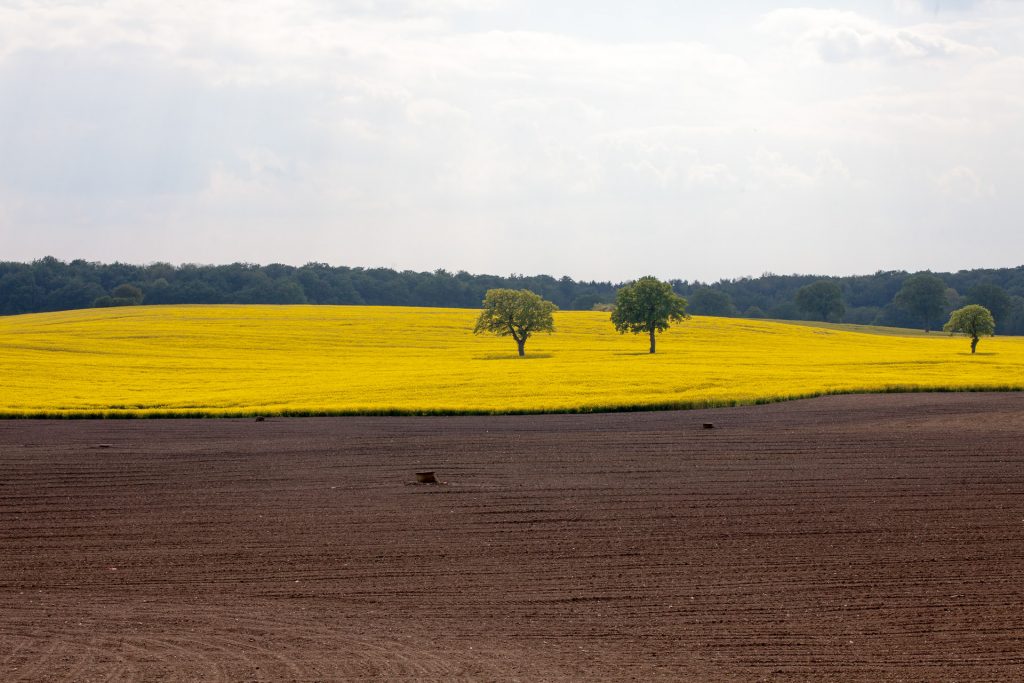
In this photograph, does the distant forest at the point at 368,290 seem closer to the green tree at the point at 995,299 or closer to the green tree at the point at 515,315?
the green tree at the point at 995,299

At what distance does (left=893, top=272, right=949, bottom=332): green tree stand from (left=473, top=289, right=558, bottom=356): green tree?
292 ft

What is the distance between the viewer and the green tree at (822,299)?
15812 cm

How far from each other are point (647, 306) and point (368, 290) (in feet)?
305

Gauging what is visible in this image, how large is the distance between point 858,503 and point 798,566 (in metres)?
5.45

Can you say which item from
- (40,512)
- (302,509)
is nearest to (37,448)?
(40,512)

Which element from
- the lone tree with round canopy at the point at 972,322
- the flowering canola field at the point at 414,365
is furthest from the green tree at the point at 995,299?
the lone tree with round canopy at the point at 972,322

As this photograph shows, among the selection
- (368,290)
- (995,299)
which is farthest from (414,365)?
(995,299)

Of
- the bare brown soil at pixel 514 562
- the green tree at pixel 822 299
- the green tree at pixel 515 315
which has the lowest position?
the bare brown soil at pixel 514 562

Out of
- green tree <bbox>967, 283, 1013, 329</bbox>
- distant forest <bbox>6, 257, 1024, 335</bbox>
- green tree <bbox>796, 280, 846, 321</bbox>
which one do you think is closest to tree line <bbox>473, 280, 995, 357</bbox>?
distant forest <bbox>6, 257, 1024, 335</bbox>

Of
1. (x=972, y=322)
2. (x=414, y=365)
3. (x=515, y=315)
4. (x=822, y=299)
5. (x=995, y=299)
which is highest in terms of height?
(x=995, y=299)

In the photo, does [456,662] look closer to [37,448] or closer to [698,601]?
[698,601]

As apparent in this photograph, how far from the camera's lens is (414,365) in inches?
2488

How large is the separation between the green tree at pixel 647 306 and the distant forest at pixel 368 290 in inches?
2423

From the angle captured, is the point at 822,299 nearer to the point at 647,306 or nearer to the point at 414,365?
the point at 647,306
